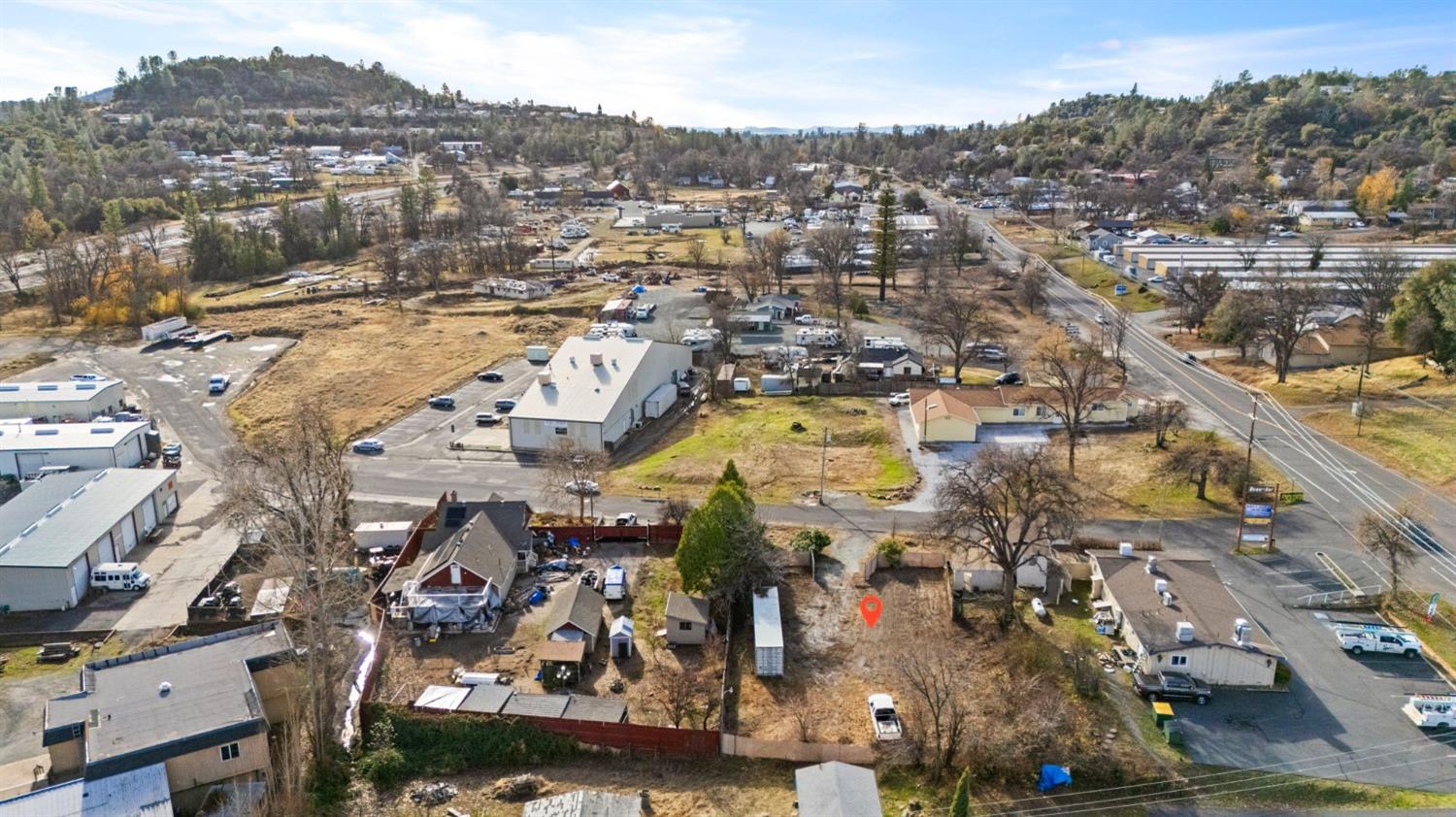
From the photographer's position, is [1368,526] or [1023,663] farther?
[1368,526]

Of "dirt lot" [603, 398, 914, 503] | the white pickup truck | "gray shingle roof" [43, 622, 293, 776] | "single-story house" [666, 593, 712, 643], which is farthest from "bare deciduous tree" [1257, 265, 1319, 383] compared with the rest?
"gray shingle roof" [43, 622, 293, 776]

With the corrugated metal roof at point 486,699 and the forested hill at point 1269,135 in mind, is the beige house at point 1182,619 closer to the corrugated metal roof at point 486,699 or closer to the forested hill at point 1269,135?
the corrugated metal roof at point 486,699

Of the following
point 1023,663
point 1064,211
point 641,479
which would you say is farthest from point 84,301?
point 1064,211

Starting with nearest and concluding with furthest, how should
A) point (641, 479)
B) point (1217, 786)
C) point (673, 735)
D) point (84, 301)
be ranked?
point (1217, 786), point (673, 735), point (641, 479), point (84, 301)

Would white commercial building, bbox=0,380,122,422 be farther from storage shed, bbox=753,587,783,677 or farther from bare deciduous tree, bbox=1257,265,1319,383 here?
bare deciduous tree, bbox=1257,265,1319,383

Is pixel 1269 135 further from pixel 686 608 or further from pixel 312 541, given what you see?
pixel 312 541

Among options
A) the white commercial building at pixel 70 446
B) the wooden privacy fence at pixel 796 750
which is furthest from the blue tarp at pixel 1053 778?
the white commercial building at pixel 70 446

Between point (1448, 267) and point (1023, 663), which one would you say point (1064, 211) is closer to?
point (1448, 267)
